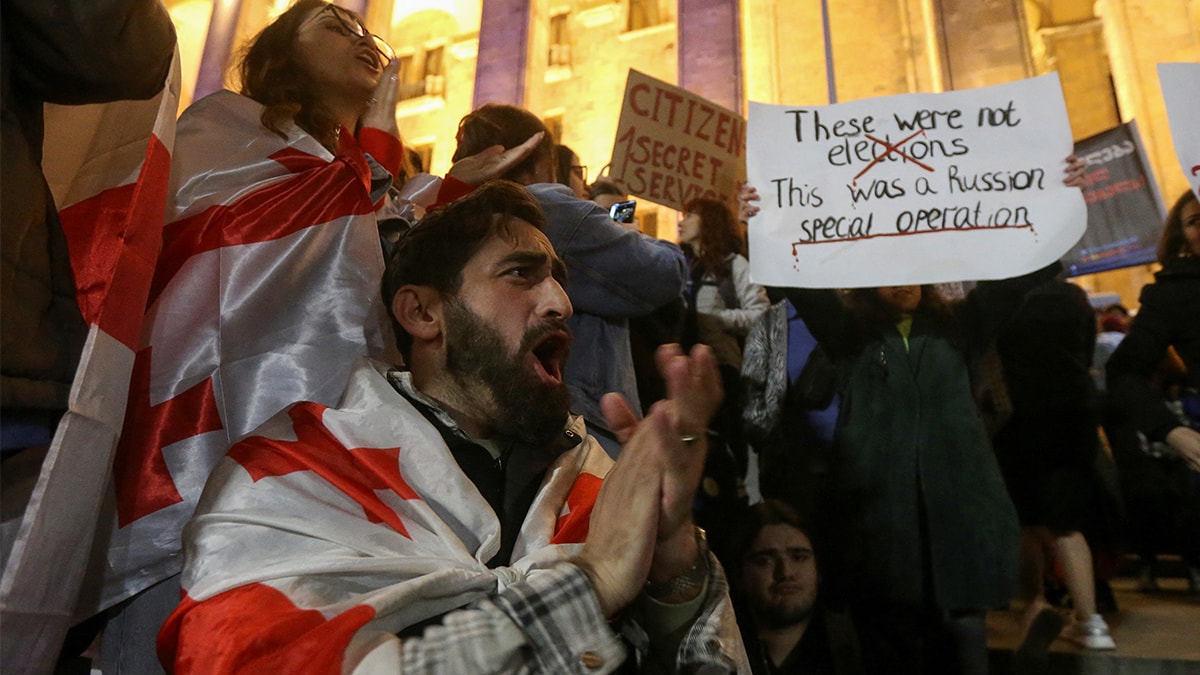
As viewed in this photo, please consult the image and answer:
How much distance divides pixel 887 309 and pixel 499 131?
1.58 meters

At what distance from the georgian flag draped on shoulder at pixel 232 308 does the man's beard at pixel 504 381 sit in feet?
0.91

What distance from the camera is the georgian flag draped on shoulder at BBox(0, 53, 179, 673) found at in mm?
1241

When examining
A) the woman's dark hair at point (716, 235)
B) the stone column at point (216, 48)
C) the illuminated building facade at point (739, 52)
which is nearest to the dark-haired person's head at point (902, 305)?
the woman's dark hair at point (716, 235)

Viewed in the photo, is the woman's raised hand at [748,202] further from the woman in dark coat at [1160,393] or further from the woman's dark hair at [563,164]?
the woman in dark coat at [1160,393]

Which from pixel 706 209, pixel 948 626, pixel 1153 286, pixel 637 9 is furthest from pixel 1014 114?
pixel 637 9

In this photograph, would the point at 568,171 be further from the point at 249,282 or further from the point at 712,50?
the point at 712,50

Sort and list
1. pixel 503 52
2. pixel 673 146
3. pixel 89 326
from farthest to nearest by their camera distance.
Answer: pixel 503 52 < pixel 673 146 < pixel 89 326

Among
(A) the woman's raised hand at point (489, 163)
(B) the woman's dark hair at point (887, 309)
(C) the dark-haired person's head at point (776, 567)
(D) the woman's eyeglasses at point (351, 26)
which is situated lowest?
(C) the dark-haired person's head at point (776, 567)

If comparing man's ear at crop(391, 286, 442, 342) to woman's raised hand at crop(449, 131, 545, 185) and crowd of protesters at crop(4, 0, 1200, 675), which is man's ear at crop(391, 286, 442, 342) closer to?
crowd of protesters at crop(4, 0, 1200, 675)

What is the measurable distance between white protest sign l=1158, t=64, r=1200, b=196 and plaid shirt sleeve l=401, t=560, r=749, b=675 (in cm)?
282

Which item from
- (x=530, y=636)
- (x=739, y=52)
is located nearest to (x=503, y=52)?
(x=739, y=52)

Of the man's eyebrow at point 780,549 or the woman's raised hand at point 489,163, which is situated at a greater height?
the woman's raised hand at point 489,163

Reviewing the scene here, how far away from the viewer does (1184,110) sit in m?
2.83

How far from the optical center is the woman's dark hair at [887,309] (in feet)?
9.55
